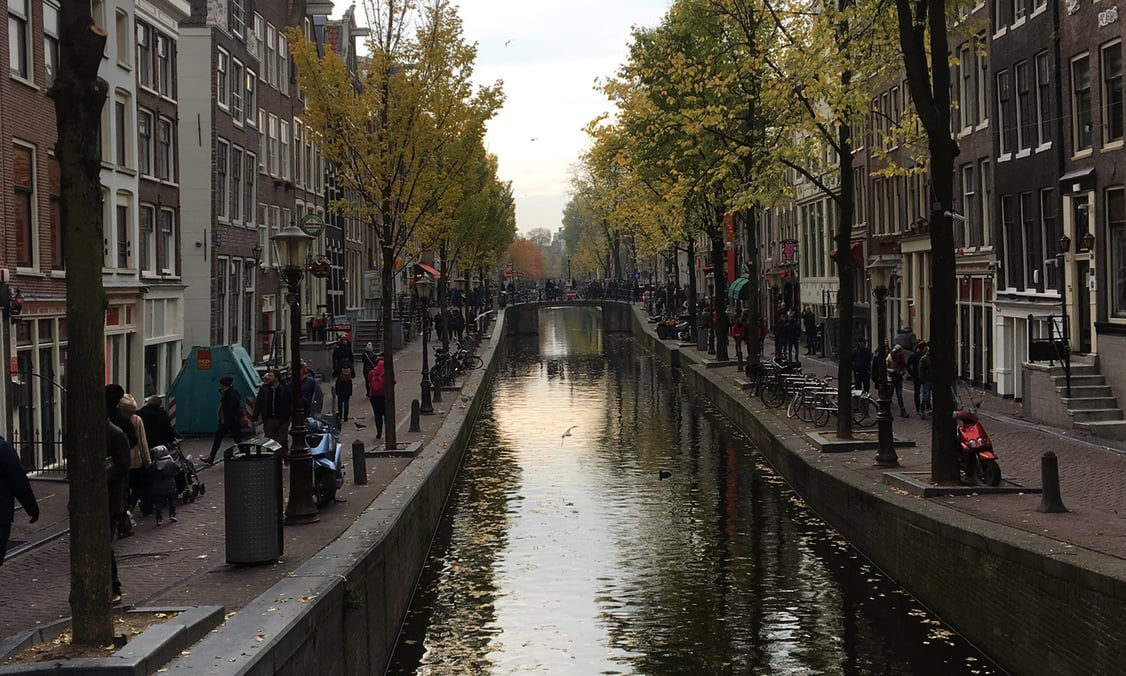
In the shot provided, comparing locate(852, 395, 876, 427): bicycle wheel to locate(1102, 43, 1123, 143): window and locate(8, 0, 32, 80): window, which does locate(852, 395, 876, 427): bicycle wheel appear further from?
locate(8, 0, 32, 80): window

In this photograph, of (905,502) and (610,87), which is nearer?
(905,502)


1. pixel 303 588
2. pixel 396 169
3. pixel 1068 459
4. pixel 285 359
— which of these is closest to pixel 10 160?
pixel 396 169

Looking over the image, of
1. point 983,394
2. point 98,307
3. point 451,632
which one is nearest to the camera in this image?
point 98,307

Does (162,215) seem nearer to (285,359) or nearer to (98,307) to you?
(285,359)

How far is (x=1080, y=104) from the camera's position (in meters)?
29.9

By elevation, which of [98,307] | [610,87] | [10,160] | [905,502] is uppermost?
[610,87]

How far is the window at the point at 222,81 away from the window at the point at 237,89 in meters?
0.61

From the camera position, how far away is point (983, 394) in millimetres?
35875

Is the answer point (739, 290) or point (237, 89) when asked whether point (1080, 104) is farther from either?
point (739, 290)

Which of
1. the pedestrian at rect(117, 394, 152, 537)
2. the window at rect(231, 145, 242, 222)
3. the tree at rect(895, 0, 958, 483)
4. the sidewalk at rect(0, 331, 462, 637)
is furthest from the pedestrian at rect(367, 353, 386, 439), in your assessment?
the window at rect(231, 145, 242, 222)

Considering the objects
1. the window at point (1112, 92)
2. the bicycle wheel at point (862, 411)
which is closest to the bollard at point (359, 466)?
the bicycle wheel at point (862, 411)

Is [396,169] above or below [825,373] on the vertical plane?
above

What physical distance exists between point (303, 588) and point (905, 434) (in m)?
17.7

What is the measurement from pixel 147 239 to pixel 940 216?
78.3 feet
